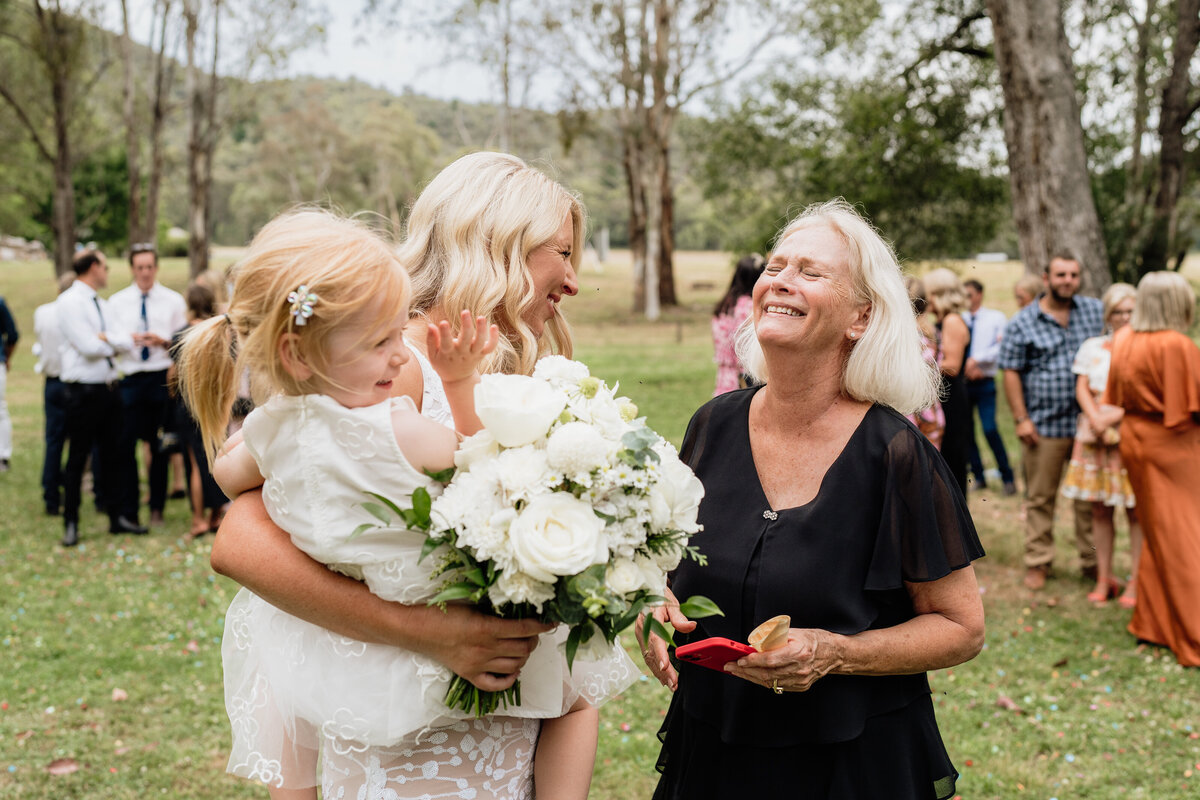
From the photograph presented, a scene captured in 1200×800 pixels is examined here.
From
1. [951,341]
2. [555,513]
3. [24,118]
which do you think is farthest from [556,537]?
[24,118]

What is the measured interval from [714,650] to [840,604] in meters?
0.45

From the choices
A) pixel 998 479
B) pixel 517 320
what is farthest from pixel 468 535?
pixel 998 479

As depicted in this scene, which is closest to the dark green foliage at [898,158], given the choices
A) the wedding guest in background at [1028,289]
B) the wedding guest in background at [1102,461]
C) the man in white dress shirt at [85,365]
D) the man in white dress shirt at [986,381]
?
the man in white dress shirt at [986,381]

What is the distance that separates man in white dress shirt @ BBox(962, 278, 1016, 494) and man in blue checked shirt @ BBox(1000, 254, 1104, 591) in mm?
2728

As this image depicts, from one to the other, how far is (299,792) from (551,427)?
3.84 feet

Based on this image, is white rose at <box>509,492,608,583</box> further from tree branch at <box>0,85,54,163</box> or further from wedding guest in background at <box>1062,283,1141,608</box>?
tree branch at <box>0,85,54,163</box>

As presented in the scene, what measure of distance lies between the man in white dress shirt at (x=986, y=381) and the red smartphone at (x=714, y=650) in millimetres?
9340

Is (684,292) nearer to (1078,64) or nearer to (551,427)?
(1078,64)

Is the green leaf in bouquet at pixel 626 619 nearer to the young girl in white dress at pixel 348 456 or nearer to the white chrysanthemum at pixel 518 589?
the white chrysanthemum at pixel 518 589

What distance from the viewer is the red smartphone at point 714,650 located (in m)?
2.17

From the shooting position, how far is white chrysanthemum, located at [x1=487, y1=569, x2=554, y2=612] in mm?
1789

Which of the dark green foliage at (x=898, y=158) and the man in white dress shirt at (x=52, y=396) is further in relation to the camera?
the dark green foliage at (x=898, y=158)

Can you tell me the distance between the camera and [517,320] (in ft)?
8.25

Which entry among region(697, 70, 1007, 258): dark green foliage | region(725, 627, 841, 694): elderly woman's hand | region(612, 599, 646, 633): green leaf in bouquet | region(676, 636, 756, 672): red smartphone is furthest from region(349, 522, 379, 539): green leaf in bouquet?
region(697, 70, 1007, 258): dark green foliage
